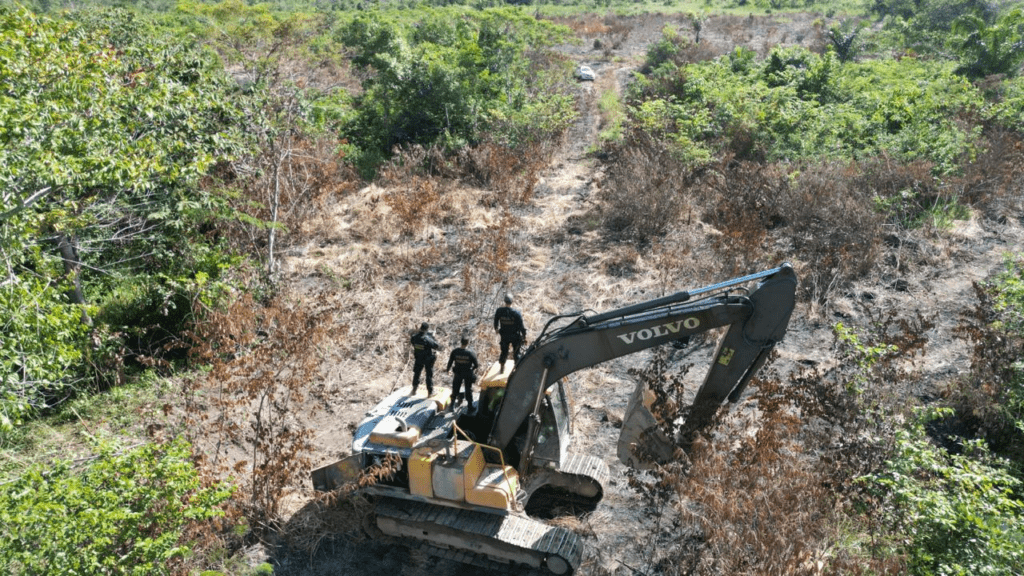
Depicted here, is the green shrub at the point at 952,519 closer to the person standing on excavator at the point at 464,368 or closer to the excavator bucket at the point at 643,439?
the excavator bucket at the point at 643,439

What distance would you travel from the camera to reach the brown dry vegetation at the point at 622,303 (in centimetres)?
852

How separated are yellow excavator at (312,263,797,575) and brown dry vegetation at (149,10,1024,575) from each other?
448 millimetres

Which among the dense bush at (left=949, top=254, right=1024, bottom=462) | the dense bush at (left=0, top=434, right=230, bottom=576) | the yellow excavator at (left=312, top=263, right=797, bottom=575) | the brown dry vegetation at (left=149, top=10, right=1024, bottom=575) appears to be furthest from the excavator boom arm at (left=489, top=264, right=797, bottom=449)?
the dense bush at (left=949, top=254, right=1024, bottom=462)

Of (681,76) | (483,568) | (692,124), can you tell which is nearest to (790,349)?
(483,568)

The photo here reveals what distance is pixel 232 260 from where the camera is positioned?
45.5 feet

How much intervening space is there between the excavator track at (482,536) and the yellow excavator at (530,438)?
0.05 feet

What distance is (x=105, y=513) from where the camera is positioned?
256 inches

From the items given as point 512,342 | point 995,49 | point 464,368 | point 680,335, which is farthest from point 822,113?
point 464,368

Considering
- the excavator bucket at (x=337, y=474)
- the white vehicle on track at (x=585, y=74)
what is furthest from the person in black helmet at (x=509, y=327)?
the white vehicle on track at (x=585, y=74)

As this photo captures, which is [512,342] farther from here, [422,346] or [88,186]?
[88,186]

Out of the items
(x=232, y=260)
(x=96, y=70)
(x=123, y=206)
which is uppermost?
(x=96, y=70)

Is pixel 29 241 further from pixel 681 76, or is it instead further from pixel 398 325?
pixel 681 76

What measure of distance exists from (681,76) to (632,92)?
1909 mm

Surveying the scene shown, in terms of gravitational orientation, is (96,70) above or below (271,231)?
above
